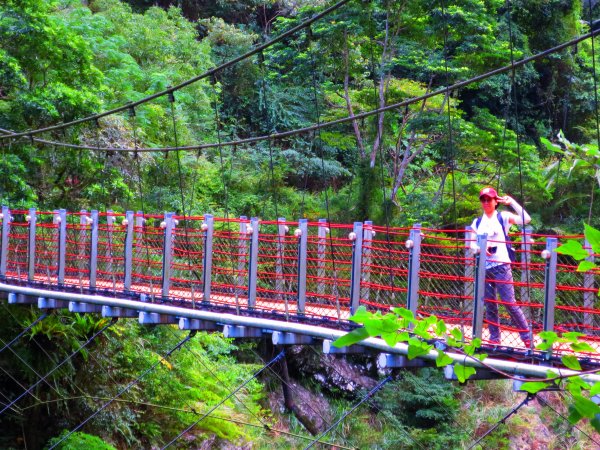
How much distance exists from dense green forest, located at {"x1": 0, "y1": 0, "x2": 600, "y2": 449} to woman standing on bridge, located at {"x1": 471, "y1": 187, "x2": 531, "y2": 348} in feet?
6.75

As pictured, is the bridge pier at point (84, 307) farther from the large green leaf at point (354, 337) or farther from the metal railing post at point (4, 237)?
the large green leaf at point (354, 337)

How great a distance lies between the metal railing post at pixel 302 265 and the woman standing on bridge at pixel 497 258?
948 millimetres

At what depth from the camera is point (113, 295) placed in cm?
543

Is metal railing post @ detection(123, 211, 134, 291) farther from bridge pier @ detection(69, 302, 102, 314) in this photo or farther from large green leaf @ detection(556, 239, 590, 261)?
large green leaf @ detection(556, 239, 590, 261)

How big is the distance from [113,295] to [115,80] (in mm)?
5649

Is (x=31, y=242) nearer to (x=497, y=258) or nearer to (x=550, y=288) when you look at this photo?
(x=497, y=258)

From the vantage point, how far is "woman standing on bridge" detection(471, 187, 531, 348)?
3568 mm

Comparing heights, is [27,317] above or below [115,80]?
below

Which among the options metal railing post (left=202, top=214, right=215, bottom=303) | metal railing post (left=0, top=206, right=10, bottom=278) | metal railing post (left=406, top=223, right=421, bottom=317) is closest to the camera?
metal railing post (left=406, top=223, right=421, bottom=317)

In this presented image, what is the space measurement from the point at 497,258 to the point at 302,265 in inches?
44.5

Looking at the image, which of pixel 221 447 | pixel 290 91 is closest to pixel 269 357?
pixel 221 447

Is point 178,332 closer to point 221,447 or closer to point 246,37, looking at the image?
point 221,447

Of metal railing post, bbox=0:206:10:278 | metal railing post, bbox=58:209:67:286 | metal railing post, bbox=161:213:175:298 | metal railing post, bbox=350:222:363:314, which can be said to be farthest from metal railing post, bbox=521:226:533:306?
metal railing post, bbox=0:206:10:278

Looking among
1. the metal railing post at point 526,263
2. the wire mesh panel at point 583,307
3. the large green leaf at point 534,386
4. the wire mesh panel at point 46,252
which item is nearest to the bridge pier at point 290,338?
the metal railing post at point 526,263
